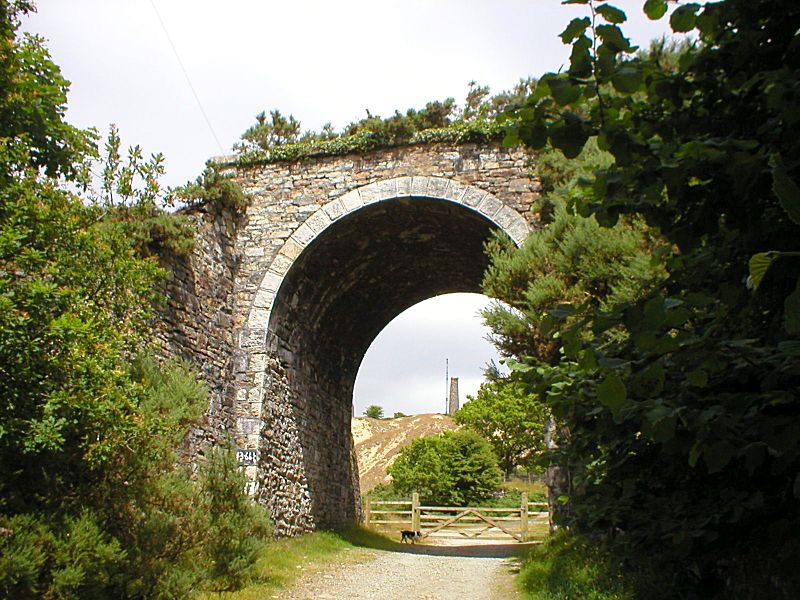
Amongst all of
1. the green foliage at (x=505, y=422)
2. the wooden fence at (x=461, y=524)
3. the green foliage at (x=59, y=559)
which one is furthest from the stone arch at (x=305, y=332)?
the green foliage at (x=505, y=422)

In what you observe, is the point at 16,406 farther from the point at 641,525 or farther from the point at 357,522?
the point at 357,522

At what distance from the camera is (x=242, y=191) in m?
10.9

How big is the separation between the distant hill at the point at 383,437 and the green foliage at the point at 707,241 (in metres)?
48.9

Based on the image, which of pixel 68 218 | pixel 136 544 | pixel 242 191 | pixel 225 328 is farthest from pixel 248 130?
pixel 136 544

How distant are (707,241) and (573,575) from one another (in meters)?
4.89

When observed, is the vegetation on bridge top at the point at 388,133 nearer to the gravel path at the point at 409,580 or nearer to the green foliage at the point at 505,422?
the gravel path at the point at 409,580

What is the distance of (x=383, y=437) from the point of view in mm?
59781

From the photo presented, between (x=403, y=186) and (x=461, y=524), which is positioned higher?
(x=403, y=186)

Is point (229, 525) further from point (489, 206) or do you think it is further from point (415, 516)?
point (415, 516)

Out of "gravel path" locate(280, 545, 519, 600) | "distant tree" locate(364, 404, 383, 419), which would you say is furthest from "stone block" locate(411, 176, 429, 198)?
"distant tree" locate(364, 404, 383, 419)

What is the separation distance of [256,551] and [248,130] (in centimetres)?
748

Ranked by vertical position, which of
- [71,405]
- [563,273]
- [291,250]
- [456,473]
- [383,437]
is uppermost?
[383,437]

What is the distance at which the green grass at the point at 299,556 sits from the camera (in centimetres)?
658

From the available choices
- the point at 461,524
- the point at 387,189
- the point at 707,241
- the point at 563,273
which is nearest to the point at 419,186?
the point at 387,189
